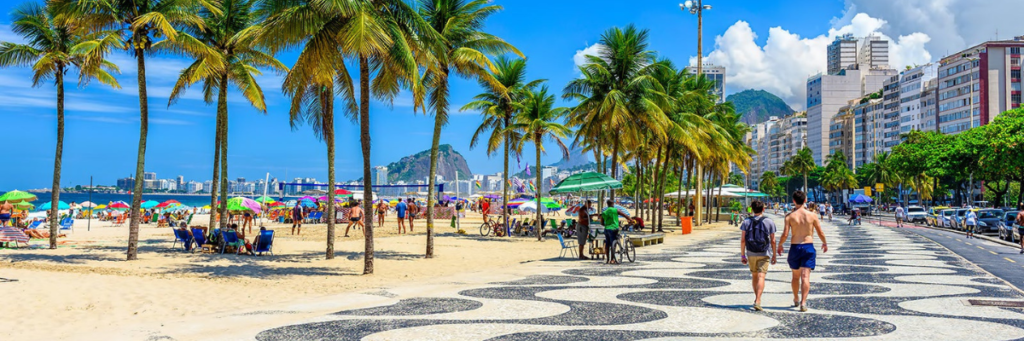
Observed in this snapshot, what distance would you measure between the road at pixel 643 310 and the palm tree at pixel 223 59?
30.1 feet

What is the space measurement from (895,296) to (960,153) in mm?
44405

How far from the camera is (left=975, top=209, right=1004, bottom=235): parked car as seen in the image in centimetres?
3222

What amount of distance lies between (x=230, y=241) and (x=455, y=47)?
8.35m

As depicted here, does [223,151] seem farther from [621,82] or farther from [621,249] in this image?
[621,82]

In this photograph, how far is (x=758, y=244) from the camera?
8.98 metres

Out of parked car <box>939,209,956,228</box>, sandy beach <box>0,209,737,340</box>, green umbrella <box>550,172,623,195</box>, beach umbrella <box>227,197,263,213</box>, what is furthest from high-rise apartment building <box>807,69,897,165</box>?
sandy beach <box>0,209,737,340</box>

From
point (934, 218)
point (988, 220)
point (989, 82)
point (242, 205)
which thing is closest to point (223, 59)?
point (242, 205)

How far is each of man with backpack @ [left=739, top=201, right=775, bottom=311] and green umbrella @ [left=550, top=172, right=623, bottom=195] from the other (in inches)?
579

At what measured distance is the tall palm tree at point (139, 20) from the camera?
52.7 ft

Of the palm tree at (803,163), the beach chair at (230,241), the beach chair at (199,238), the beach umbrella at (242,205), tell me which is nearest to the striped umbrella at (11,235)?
the beach chair at (199,238)

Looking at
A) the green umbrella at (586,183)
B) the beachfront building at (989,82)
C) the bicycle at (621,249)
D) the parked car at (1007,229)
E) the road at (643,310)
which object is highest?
the beachfront building at (989,82)

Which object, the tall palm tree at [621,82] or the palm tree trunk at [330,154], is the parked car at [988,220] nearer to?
the tall palm tree at [621,82]

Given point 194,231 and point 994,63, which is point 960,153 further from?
point 994,63

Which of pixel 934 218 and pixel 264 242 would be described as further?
pixel 934 218
